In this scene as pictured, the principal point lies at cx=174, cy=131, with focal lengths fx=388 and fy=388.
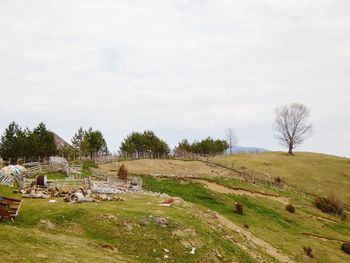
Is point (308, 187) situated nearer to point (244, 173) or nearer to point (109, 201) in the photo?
point (244, 173)

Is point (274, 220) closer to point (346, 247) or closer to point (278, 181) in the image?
point (346, 247)

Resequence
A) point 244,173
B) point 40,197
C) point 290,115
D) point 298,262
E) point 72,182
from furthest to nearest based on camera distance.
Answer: point 290,115 < point 244,173 < point 72,182 < point 298,262 < point 40,197

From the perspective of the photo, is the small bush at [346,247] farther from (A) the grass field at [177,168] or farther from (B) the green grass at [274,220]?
(A) the grass field at [177,168]

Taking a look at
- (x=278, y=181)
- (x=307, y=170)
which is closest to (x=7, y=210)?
(x=278, y=181)

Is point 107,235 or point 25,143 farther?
point 25,143

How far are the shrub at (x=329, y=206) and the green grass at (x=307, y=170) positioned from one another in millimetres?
14834

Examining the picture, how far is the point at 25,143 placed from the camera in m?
78.9

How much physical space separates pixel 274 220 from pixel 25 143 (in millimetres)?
51421

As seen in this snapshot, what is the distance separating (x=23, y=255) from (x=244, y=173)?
79.1 meters

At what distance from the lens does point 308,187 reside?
320 ft

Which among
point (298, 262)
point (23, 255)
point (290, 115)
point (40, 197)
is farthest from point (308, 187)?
point (23, 255)

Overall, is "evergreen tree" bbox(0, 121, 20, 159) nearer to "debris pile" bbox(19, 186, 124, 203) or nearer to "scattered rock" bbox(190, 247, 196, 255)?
"debris pile" bbox(19, 186, 124, 203)

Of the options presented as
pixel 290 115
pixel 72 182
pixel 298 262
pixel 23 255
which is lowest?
pixel 298 262

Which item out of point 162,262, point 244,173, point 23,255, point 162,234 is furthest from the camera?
point 244,173
